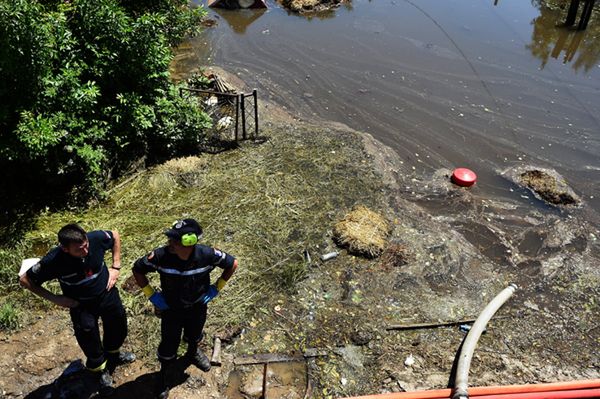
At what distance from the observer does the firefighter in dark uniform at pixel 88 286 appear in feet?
13.1

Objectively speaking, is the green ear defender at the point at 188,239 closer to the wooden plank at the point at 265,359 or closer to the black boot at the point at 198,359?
the black boot at the point at 198,359

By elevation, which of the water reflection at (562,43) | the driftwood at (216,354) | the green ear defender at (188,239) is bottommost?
Result: the driftwood at (216,354)

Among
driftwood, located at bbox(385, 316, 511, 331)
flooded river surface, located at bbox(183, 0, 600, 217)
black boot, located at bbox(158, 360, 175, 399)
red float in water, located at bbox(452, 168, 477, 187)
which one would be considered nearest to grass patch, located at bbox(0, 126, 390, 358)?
black boot, located at bbox(158, 360, 175, 399)

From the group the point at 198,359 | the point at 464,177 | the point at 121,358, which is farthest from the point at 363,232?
the point at 121,358

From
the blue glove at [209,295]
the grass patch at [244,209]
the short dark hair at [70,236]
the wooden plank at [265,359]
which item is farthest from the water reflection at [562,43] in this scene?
the short dark hair at [70,236]

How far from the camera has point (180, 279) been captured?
4203mm

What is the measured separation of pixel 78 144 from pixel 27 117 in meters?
0.92

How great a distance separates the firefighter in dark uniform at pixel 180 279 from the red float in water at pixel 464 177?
609 cm

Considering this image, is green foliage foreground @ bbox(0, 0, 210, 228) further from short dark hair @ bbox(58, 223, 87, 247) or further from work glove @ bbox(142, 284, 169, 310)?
work glove @ bbox(142, 284, 169, 310)

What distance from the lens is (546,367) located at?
5.80 metres

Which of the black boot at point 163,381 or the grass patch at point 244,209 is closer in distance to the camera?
the black boot at point 163,381

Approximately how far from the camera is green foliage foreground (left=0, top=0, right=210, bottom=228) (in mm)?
6355

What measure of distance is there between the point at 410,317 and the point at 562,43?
46.3 feet

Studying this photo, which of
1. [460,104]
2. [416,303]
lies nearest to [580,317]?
[416,303]
